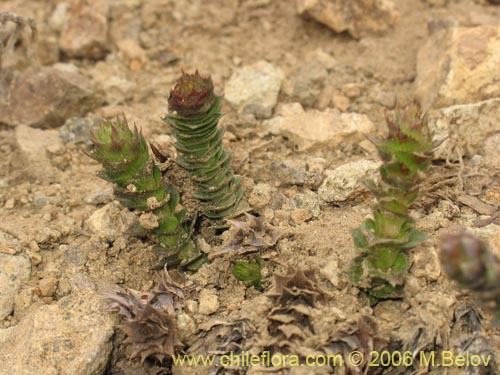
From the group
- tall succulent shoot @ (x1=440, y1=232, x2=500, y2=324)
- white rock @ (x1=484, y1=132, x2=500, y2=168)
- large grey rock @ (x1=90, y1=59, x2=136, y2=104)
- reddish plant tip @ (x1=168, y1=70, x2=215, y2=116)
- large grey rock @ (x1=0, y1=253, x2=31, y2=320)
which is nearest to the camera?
tall succulent shoot @ (x1=440, y1=232, x2=500, y2=324)

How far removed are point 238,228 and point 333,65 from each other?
1937 mm

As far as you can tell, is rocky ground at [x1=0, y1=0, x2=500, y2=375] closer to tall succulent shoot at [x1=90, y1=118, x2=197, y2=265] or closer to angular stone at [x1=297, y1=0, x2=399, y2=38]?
angular stone at [x1=297, y1=0, x2=399, y2=38]

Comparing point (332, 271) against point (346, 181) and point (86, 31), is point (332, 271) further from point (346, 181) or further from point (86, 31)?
point (86, 31)

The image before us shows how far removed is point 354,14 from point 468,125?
4.70ft

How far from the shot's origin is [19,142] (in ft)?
13.9

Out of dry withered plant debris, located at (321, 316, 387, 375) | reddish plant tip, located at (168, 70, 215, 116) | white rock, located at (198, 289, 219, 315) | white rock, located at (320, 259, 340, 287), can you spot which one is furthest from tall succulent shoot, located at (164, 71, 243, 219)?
dry withered plant debris, located at (321, 316, 387, 375)

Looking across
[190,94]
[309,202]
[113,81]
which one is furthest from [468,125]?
[113,81]

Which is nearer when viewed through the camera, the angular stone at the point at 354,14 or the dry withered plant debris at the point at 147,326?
the dry withered plant debris at the point at 147,326

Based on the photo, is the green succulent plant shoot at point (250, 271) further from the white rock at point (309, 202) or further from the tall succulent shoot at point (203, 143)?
the white rock at point (309, 202)

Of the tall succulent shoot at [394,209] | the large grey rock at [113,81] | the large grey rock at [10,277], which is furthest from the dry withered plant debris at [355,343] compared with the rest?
the large grey rock at [113,81]

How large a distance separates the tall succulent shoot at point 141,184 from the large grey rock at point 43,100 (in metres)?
1.38

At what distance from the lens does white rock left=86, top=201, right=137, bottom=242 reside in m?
3.61

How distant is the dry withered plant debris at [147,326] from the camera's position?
288 cm

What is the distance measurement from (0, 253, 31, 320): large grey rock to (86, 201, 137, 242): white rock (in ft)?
1.36
